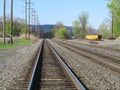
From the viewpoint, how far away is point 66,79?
45.5ft

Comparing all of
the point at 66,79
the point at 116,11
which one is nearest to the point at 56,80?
the point at 66,79

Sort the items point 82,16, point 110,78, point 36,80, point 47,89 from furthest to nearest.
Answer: point 82,16 → point 110,78 → point 36,80 → point 47,89

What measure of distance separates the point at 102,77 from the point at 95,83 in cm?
203

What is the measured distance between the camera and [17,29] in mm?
198500

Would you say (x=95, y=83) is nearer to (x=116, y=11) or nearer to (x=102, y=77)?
(x=102, y=77)

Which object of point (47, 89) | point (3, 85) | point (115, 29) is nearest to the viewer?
point (47, 89)

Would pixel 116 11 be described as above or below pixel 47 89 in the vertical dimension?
above

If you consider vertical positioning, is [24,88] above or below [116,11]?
below

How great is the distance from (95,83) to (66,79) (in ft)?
4.34

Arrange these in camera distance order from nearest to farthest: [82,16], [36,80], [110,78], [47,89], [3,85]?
[47,89] → [3,85] → [36,80] → [110,78] → [82,16]

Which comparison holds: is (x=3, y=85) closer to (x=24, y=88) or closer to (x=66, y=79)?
(x=24, y=88)

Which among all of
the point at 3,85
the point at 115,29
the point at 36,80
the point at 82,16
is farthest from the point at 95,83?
the point at 82,16

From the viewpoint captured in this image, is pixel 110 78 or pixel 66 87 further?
pixel 110 78

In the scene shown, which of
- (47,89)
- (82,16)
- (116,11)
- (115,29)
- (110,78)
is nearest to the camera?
(47,89)
